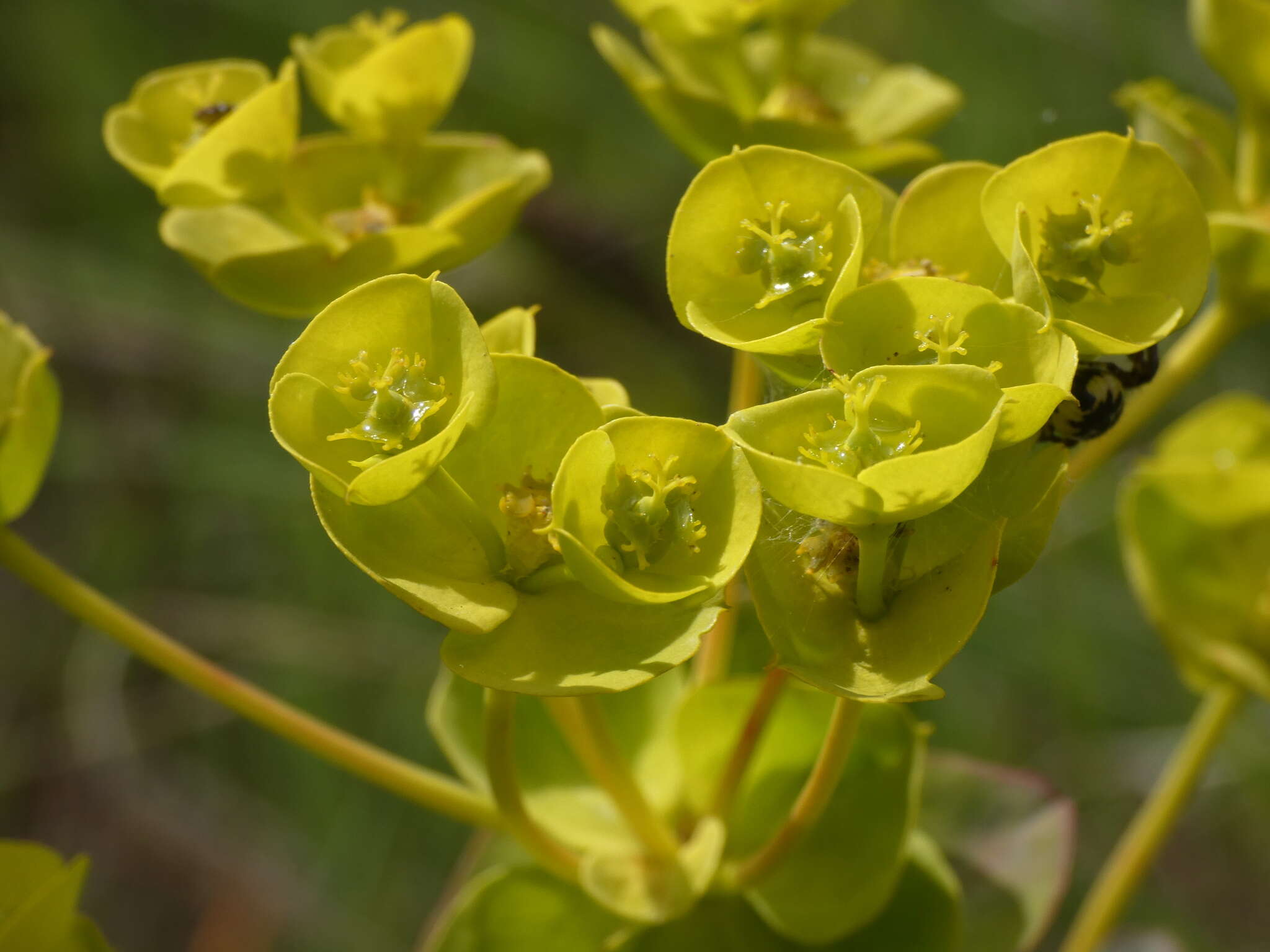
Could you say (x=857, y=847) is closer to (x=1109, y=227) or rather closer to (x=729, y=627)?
(x=729, y=627)

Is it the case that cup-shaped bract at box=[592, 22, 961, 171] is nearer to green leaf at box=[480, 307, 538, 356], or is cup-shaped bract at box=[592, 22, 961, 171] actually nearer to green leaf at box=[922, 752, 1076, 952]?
green leaf at box=[480, 307, 538, 356]

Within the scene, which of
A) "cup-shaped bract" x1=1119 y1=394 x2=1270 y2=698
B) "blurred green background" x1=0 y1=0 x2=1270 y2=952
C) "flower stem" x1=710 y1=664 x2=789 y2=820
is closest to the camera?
"flower stem" x1=710 y1=664 x2=789 y2=820

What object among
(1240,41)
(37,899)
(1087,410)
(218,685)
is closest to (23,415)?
(218,685)

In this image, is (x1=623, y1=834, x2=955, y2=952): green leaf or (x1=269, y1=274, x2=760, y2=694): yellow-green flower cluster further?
(x1=623, y1=834, x2=955, y2=952): green leaf

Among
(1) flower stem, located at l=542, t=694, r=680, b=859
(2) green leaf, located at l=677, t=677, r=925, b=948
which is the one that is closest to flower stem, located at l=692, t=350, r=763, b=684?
(2) green leaf, located at l=677, t=677, r=925, b=948

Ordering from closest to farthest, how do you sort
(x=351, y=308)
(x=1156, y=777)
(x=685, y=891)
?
(x=351, y=308) → (x=685, y=891) → (x=1156, y=777)

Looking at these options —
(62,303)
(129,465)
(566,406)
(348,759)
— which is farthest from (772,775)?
(62,303)

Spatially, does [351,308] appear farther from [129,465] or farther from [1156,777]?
[129,465]
